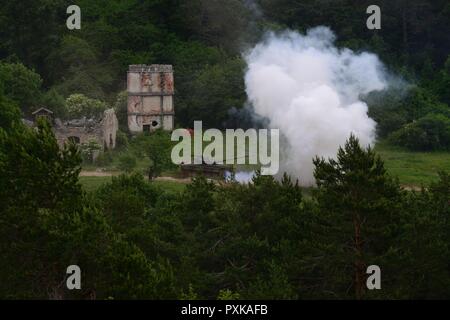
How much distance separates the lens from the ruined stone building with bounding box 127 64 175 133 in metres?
65.6

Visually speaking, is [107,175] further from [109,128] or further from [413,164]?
[413,164]

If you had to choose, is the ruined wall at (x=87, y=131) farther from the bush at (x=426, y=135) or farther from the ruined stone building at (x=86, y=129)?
the bush at (x=426, y=135)

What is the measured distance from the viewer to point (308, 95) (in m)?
55.1

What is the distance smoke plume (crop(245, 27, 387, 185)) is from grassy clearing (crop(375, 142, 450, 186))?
1.84m

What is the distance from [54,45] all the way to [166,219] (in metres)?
38.9

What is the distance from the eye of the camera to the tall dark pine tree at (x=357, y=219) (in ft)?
109

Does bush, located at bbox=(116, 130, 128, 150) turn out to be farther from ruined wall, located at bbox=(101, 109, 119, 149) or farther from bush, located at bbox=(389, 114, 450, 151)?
bush, located at bbox=(389, 114, 450, 151)

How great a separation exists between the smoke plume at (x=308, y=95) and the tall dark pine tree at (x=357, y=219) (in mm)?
17560

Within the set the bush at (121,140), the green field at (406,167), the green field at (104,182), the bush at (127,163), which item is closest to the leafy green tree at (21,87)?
the bush at (121,140)

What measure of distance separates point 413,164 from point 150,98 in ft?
54.4

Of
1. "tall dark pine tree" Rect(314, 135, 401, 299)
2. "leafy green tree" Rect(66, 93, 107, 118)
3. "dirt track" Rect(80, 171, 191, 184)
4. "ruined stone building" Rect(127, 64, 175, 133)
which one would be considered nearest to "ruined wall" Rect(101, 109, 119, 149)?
"leafy green tree" Rect(66, 93, 107, 118)
